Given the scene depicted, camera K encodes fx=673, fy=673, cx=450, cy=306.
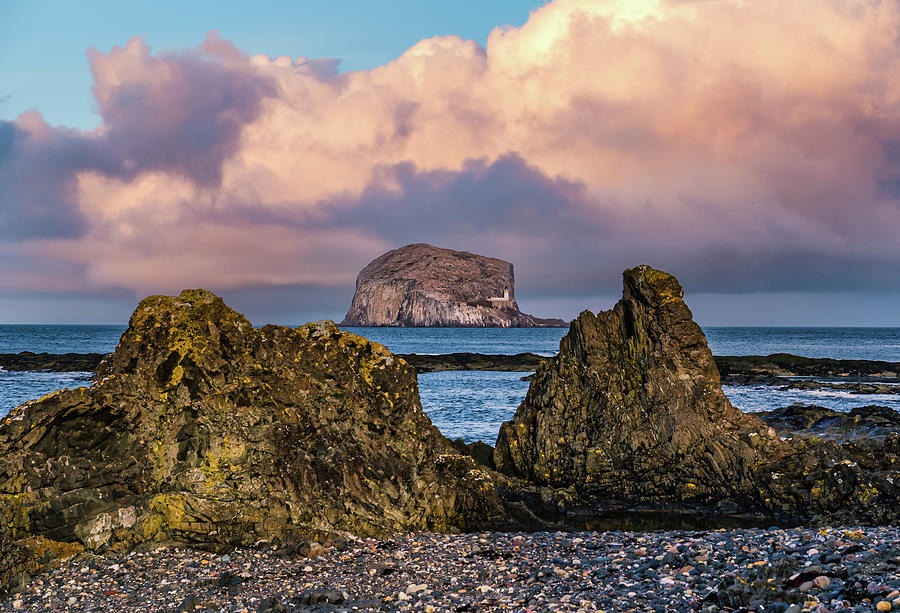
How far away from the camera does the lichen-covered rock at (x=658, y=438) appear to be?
15.8 metres

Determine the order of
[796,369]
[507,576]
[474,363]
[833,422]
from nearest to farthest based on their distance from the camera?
[507,576] < [833,422] < [796,369] < [474,363]

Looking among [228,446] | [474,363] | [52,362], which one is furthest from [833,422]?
[52,362]

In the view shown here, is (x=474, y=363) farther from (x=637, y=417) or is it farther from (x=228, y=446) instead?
(x=228, y=446)

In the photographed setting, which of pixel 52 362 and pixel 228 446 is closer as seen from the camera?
pixel 228 446

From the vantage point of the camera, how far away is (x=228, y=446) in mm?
12391

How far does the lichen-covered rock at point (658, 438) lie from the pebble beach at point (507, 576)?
367cm

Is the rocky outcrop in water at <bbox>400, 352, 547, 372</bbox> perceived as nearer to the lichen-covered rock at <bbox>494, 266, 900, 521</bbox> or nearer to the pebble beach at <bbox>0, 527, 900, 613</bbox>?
the lichen-covered rock at <bbox>494, 266, 900, 521</bbox>

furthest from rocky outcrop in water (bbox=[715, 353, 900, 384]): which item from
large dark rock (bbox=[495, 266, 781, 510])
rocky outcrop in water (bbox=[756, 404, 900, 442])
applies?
large dark rock (bbox=[495, 266, 781, 510])

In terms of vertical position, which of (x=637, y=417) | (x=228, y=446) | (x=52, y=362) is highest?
(x=228, y=446)

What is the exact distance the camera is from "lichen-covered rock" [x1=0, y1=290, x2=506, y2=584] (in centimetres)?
1141

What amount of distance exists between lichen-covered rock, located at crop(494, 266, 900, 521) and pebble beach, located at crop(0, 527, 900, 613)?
3.67 m

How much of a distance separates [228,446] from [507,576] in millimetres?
5588

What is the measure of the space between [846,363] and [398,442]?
216 feet

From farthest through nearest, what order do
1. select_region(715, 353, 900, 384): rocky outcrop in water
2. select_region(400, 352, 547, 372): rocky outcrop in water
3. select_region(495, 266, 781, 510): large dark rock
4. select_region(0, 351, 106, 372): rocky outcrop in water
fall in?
select_region(0, 351, 106, 372): rocky outcrop in water < select_region(400, 352, 547, 372): rocky outcrop in water < select_region(715, 353, 900, 384): rocky outcrop in water < select_region(495, 266, 781, 510): large dark rock
